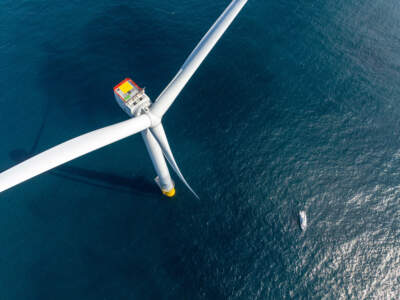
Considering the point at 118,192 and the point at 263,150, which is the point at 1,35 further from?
the point at 263,150

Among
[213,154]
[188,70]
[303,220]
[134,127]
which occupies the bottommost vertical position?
[303,220]

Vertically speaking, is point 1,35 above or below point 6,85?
above

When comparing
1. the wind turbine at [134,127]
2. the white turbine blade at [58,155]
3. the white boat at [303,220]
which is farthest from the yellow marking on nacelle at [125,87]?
the white boat at [303,220]

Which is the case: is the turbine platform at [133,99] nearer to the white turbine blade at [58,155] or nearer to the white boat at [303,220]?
the white turbine blade at [58,155]

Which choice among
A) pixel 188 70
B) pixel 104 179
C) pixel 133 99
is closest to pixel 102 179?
pixel 104 179

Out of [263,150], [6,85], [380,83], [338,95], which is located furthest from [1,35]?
[380,83]

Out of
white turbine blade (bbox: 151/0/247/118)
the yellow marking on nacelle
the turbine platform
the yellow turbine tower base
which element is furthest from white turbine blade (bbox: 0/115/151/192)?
the yellow turbine tower base

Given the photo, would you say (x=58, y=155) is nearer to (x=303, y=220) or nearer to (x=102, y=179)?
(x=102, y=179)

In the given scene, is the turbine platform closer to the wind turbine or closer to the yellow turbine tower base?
the wind turbine
